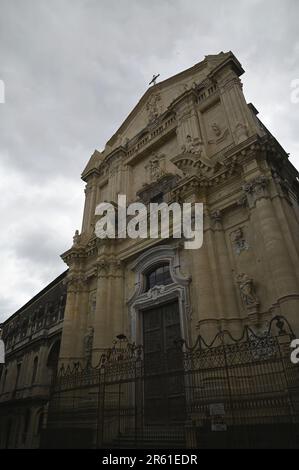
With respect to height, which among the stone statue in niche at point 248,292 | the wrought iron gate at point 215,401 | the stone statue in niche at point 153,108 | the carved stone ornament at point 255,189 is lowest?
the wrought iron gate at point 215,401

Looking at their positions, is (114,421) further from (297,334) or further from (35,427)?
(35,427)

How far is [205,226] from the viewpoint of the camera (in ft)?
37.1

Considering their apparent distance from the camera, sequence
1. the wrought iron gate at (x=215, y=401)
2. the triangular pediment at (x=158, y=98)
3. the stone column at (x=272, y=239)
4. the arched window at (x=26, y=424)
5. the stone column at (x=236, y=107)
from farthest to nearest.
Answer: the arched window at (x=26, y=424) < the triangular pediment at (x=158, y=98) < the stone column at (x=236, y=107) < the stone column at (x=272, y=239) < the wrought iron gate at (x=215, y=401)

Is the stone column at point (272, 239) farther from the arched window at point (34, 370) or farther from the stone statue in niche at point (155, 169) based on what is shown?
the arched window at point (34, 370)

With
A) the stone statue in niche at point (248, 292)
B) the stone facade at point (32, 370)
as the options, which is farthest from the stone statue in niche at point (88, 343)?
the stone statue in niche at point (248, 292)

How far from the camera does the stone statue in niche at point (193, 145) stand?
13.1 metres

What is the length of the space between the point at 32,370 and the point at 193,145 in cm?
1969

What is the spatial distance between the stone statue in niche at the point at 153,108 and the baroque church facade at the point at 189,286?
206mm

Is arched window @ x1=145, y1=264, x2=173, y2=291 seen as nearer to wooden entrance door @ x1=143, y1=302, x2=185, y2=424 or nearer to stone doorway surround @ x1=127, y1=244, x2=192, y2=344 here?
stone doorway surround @ x1=127, y1=244, x2=192, y2=344

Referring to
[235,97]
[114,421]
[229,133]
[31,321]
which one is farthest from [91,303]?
[31,321]

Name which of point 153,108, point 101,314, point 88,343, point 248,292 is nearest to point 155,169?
point 153,108

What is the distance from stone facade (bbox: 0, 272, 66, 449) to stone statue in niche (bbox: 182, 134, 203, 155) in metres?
14.1

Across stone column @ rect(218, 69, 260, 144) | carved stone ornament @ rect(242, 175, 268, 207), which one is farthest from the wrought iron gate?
stone column @ rect(218, 69, 260, 144)

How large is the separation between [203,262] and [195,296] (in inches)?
51.4
